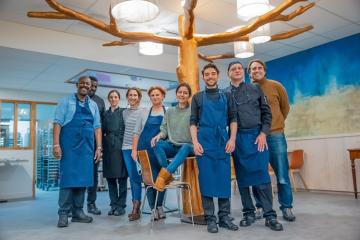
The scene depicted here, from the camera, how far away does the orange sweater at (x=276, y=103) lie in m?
2.94

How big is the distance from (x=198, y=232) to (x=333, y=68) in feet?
13.7

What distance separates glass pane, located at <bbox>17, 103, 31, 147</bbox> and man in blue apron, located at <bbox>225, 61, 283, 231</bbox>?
511 cm

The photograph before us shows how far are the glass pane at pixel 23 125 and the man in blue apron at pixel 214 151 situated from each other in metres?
4.92

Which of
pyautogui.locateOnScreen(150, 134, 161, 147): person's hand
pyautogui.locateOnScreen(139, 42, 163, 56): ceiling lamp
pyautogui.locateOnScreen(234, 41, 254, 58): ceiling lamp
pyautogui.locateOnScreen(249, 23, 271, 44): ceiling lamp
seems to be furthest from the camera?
pyautogui.locateOnScreen(234, 41, 254, 58): ceiling lamp

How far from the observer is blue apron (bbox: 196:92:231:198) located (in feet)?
8.49

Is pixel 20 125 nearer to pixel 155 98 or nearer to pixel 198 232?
pixel 155 98

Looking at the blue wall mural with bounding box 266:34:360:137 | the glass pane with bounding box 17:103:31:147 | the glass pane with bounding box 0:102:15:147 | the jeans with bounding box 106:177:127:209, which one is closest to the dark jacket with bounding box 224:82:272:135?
the jeans with bounding box 106:177:127:209

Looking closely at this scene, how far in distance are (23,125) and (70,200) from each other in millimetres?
4262

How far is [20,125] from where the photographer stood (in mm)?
6582

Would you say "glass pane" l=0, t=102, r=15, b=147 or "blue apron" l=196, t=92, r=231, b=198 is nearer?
"blue apron" l=196, t=92, r=231, b=198

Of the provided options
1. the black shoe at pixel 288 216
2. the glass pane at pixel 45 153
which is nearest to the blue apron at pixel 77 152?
the black shoe at pixel 288 216

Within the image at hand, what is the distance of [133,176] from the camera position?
3.38m

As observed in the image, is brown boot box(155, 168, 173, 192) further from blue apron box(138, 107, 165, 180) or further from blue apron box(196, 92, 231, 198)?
blue apron box(138, 107, 165, 180)

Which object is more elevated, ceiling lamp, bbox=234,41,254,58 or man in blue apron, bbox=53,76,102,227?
ceiling lamp, bbox=234,41,254,58
